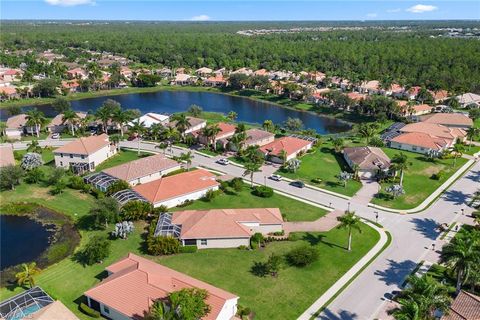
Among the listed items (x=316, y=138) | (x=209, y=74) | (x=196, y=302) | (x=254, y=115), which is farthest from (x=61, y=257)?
(x=209, y=74)

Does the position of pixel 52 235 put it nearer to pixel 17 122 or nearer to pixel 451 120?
pixel 17 122

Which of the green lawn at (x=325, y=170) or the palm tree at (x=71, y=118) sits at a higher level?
the palm tree at (x=71, y=118)

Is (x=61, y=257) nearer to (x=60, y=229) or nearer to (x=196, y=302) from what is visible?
(x=60, y=229)

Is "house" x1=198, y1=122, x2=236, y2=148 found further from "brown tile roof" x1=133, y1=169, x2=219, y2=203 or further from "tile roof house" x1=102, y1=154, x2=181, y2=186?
"brown tile roof" x1=133, y1=169, x2=219, y2=203

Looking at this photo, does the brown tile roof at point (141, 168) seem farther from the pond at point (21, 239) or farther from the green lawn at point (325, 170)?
the green lawn at point (325, 170)

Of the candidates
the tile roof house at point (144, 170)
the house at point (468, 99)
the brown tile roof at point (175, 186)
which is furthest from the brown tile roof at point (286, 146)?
the house at point (468, 99)

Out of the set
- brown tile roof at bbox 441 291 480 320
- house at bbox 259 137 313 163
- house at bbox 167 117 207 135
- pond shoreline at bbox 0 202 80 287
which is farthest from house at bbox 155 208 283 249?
house at bbox 167 117 207 135

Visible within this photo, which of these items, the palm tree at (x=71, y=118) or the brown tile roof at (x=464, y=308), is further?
the palm tree at (x=71, y=118)

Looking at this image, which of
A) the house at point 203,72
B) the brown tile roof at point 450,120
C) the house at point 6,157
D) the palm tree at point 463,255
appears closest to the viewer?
the palm tree at point 463,255
